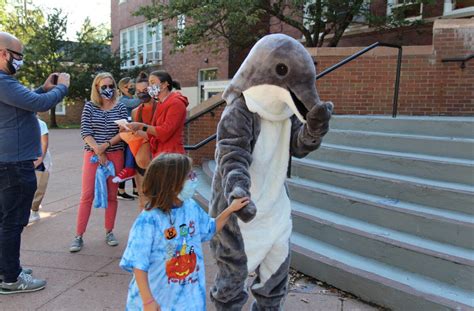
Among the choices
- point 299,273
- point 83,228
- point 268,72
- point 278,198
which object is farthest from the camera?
point 83,228

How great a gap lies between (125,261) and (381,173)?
3148 mm

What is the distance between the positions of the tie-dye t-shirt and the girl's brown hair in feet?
0.19

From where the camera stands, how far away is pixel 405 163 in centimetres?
435

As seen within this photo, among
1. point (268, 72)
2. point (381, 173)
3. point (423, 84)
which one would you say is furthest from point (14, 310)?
point (423, 84)

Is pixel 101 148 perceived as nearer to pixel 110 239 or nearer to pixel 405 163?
pixel 110 239

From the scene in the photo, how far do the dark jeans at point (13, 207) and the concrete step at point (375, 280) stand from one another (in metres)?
2.26

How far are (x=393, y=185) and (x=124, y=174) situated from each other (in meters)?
2.71

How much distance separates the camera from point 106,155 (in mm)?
4449

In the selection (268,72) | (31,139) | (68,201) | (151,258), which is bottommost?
(68,201)

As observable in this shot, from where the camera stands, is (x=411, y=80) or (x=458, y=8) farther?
(x=458, y=8)

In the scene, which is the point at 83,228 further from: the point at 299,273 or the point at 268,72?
the point at 268,72

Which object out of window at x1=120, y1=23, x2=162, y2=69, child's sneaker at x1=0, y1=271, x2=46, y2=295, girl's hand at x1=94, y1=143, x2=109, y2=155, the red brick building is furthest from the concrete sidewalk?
window at x1=120, y1=23, x2=162, y2=69

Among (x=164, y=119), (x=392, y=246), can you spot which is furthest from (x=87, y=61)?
(x=392, y=246)

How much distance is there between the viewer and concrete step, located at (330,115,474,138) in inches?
188
